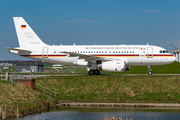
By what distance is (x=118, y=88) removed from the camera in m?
35.2

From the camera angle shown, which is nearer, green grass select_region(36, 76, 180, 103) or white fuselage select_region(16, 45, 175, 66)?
green grass select_region(36, 76, 180, 103)

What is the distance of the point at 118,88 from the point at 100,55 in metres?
9.20

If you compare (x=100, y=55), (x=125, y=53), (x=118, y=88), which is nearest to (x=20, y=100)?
(x=118, y=88)

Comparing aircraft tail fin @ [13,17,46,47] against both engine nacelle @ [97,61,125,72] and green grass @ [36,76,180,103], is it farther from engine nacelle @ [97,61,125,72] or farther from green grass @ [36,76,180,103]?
engine nacelle @ [97,61,125,72]

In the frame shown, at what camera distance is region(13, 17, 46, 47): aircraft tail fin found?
46.5m

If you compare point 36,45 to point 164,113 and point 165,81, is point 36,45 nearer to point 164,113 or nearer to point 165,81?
point 165,81

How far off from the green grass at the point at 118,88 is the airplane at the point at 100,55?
15.8 ft

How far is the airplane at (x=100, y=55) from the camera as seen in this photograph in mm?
41688

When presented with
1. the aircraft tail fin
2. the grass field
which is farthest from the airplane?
the grass field

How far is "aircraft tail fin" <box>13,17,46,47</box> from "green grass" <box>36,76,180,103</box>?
10.6 metres

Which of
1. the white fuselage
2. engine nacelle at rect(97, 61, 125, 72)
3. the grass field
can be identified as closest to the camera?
the grass field

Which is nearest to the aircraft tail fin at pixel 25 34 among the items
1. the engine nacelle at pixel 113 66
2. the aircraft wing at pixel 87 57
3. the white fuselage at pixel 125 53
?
the white fuselage at pixel 125 53

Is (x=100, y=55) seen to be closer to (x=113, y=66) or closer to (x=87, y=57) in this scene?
(x=87, y=57)

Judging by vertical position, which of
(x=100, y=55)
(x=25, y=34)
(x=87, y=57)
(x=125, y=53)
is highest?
(x=25, y=34)
